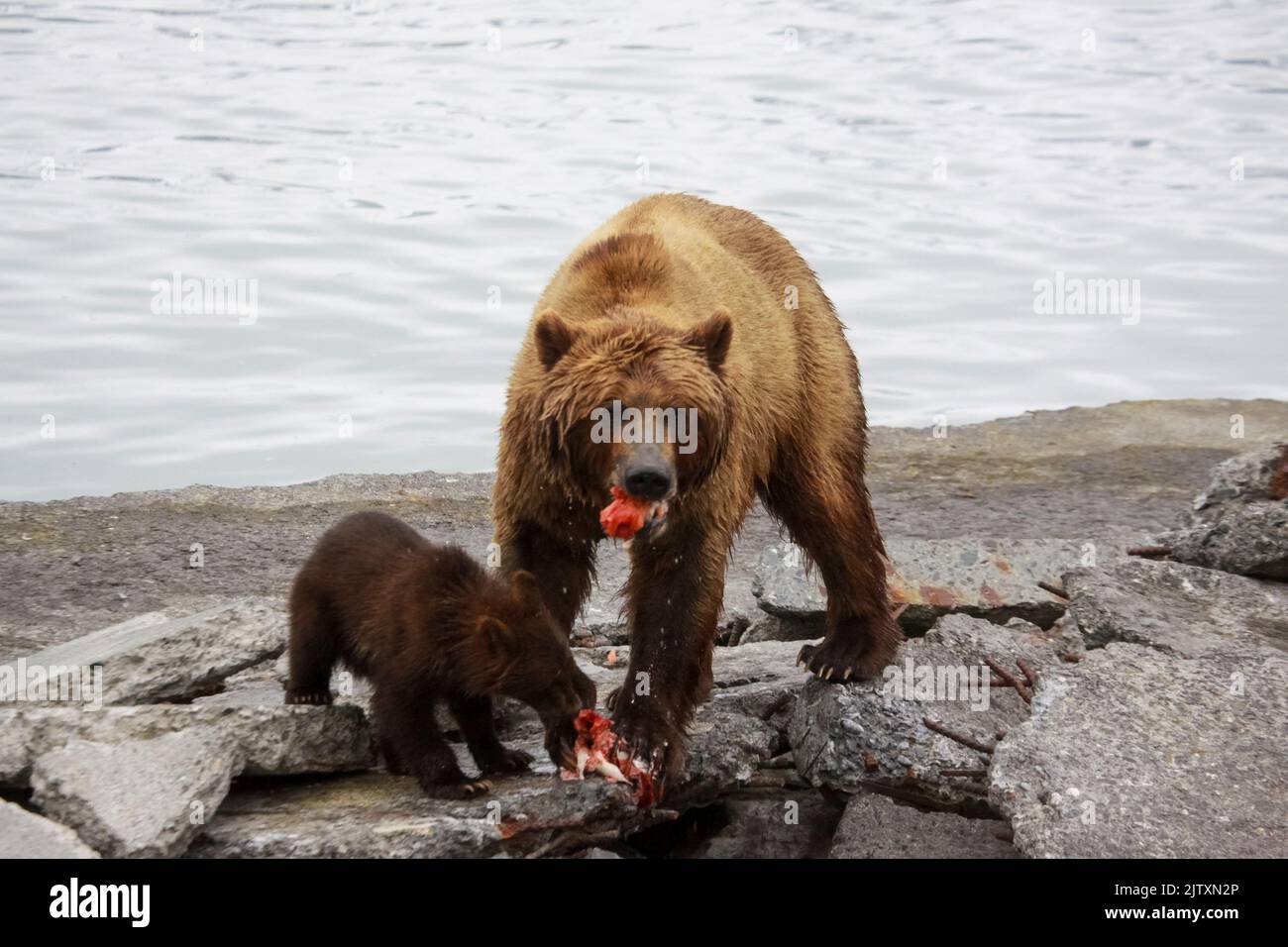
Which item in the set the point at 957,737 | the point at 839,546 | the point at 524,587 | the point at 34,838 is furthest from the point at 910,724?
the point at 34,838

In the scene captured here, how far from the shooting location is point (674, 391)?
5312 millimetres

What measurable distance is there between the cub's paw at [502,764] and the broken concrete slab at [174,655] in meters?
1.30

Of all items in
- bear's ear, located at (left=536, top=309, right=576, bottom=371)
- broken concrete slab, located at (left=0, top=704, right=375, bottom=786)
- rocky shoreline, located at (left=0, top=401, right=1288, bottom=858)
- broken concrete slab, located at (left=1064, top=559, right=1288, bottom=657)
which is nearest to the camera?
rocky shoreline, located at (left=0, top=401, right=1288, bottom=858)

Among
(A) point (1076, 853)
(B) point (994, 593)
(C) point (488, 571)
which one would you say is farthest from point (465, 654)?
(B) point (994, 593)

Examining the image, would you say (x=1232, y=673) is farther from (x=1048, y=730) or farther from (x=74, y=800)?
(x=74, y=800)

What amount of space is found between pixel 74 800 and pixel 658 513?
2.08m

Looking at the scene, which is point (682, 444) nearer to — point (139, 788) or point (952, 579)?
point (139, 788)

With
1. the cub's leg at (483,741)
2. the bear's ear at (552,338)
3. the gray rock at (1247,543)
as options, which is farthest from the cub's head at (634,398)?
the gray rock at (1247,543)

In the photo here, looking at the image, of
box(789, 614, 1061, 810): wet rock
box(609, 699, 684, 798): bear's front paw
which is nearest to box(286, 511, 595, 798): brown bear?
box(609, 699, 684, 798): bear's front paw

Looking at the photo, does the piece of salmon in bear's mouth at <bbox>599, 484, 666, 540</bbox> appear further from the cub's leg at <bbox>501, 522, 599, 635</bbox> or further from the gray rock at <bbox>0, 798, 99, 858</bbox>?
the gray rock at <bbox>0, 798, 99, 858</bbox>

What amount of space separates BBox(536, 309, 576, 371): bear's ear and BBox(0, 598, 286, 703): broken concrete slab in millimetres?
1815

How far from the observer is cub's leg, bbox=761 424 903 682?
6781 mm

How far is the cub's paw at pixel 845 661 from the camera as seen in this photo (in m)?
6.65

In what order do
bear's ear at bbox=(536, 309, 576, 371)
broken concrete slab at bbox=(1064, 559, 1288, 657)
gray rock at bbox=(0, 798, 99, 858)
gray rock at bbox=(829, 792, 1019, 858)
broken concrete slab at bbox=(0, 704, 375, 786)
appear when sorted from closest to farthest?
gray rock at bbox=(0, 798, 99, 858) → broken concrete slab at bbox=(0, 704, 375, 786) → bear's ear at bbox=(536, 309, 576, 371) → gray rock at bbox=(829, 792, 1019, 858) → broken concrete slab at bbox=(1064, 559, 1288, 657)
